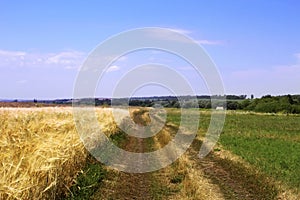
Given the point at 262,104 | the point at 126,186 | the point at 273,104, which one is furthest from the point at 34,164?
the point at 262,104

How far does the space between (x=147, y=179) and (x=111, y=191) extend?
259 cm

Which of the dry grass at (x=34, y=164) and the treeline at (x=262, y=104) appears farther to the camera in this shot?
the treeline at (x=262, y=104)

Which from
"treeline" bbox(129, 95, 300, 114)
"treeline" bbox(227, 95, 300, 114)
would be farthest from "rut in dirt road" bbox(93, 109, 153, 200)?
"treeline" bbox(227, 95, 300, 114)

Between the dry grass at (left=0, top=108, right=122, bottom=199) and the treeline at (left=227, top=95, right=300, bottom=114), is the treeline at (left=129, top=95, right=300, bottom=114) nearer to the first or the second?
the treeline at (left=227, top=95, right=300, bottom=114)

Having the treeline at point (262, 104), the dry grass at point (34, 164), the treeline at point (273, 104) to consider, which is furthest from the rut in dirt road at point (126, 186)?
the treeline at point (273, 104)

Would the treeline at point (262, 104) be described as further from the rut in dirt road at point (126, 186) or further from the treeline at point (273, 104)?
the rut in dirt road at point (126, 186)

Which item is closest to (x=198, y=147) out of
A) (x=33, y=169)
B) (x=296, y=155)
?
(x=296, y=155)

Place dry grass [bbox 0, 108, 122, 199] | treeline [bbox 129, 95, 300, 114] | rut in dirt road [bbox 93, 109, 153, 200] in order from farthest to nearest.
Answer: treeline [bbox 129, 95, 300, 114]
rut in dirt road [bbox 93, 109, 153, 200]
dry grass [bbox 0, 108, 122, 199]

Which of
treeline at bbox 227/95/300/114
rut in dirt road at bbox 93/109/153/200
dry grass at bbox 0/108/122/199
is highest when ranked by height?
treeline at bbox 227/95/300/114

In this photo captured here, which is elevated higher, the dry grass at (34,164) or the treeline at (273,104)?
the treeline at (273,104)

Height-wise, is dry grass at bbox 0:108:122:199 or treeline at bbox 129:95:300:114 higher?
treeline at bbox 129:95:300:114

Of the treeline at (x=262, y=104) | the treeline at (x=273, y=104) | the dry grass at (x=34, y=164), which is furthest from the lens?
the treeline at (x=273, y=104)

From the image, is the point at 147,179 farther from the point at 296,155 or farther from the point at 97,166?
the point at 296,155

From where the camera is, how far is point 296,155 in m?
22.5
